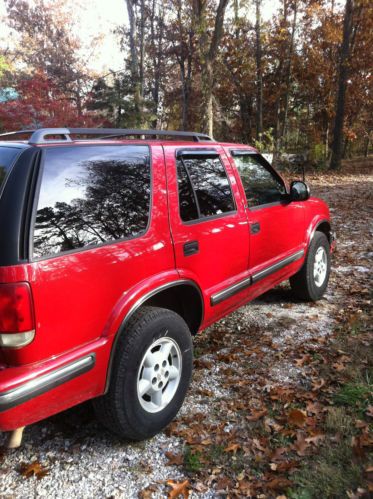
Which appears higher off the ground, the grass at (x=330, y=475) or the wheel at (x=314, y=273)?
the wheel at (x=314, y=273)

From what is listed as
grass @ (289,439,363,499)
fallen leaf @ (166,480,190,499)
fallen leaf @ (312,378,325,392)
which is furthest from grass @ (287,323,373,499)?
fallen leaf @ (166,480,190,499)

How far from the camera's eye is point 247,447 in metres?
2.58

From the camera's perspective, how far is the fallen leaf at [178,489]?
2.24 m

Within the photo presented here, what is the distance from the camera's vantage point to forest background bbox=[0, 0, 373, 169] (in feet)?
61.2

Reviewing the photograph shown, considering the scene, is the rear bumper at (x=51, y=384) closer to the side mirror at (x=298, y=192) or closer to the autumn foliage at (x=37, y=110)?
the side mirror at (x=298, y=192)

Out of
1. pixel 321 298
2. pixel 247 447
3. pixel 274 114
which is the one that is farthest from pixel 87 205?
pixel 274 114

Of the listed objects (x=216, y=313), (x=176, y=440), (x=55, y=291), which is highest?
(x=55, y=291)

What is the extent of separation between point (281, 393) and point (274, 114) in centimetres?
2680

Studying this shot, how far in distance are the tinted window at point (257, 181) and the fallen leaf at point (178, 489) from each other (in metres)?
2.27

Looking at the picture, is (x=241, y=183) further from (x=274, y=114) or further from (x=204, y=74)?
(x=274, y=114)

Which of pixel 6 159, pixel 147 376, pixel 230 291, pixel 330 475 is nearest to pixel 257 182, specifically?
pixel 230 291

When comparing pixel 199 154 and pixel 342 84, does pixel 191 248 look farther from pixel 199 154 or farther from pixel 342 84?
pixel 342 84

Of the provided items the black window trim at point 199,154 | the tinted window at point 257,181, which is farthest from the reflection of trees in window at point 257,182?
the black window trim at point 199,154

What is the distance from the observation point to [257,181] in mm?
3816
